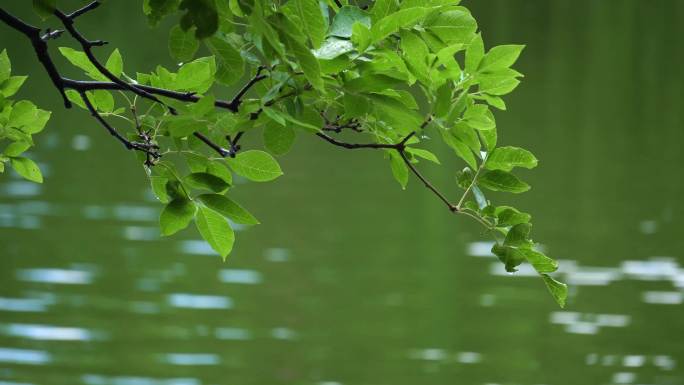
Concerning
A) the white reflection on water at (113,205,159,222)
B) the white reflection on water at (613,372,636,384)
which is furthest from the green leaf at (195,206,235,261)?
the white reflection on water at (113,205,159,222)

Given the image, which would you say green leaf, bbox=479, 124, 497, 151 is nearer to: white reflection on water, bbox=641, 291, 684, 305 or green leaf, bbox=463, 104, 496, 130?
green leaf, bbox=463, 104, 496, 130

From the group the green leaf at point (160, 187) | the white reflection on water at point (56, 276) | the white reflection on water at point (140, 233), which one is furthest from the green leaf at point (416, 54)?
the white reflection on water at point (140, 233)

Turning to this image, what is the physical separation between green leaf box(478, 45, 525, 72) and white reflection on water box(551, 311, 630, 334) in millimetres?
8799

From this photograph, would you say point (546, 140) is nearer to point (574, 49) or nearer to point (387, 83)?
point (574, 49)

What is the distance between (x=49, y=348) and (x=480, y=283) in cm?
406

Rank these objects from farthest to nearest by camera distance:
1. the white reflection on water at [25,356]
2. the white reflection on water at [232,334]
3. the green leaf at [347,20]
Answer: the white reflection on water at [232,334], the white reflection on water at [25,356], the green leaf at [347,20]

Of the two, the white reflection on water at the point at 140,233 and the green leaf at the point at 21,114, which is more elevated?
the white reflection on water at the point at 140,233

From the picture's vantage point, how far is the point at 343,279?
11.0m

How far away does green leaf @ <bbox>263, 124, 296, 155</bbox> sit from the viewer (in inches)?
57.7

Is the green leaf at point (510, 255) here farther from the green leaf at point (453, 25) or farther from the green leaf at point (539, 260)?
the green leaf at point (453, 25)

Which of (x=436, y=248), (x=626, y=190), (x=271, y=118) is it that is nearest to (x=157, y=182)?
(x=271, y=118)

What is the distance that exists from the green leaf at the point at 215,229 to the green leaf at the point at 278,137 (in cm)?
12

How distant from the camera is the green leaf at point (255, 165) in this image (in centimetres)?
156

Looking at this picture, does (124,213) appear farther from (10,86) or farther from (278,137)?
(278,137)
